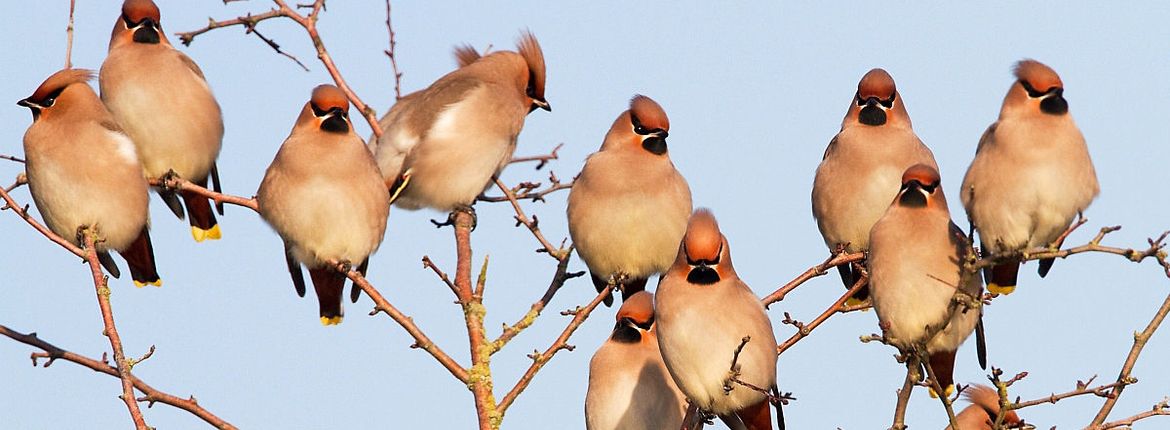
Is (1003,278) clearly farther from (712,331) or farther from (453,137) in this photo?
(453,137)

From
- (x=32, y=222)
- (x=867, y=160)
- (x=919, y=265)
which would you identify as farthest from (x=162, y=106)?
(x=919, y=265)

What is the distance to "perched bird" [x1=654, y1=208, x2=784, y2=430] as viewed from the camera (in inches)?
221

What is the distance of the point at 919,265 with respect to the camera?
214 inches

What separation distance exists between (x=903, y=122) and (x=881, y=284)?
1.64 metres

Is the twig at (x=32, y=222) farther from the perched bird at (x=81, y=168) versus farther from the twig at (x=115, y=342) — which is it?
the perched bird at (x=81, y=168)

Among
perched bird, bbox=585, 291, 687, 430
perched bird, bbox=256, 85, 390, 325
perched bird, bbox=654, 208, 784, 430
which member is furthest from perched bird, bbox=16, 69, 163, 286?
perched bird, bbox=654, 208, 784, 430

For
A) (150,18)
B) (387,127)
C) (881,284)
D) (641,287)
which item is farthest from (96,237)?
(881,284)

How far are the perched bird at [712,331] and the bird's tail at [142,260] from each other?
2199 mm

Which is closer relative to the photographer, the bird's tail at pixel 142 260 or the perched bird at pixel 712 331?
the perched bird at pixel 712 331

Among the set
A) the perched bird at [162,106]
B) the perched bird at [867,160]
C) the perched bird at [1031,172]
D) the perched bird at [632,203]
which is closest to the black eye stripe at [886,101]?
the perched bird at [867,160]

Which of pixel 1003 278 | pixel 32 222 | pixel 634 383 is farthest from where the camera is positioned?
pixel 634 383

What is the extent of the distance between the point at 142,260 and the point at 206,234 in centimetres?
34

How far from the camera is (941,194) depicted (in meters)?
5.62

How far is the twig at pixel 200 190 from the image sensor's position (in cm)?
600
